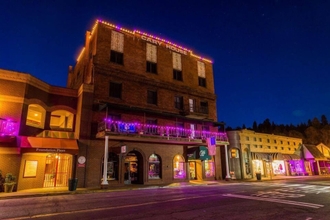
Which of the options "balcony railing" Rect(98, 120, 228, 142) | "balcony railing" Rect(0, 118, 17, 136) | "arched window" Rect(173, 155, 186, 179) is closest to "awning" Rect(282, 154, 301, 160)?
"balcony railing" Rect(98, 120, 228, 142)

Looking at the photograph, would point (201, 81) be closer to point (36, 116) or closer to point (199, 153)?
point (199, 153)

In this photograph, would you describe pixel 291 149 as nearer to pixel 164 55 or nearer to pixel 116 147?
pixel 164 55

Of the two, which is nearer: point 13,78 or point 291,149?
point 13,78

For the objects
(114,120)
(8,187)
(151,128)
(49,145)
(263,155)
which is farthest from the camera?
(263,155)

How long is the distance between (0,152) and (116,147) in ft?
27.9

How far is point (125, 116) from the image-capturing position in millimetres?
21438

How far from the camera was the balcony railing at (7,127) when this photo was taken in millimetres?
15781

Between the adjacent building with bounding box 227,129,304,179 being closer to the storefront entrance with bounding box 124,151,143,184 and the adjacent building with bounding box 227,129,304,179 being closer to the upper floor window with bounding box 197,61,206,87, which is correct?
the upper floor window with bounding box 197,61,206,87

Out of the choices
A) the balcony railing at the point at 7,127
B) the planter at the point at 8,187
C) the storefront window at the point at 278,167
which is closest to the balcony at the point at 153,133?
the balcony railing at the point at 7,127

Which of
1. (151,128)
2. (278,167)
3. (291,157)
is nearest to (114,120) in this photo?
(151,128)

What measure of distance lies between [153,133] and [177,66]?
10.2 meters

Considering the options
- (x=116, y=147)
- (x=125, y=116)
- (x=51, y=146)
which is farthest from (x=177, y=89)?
(x=51, y=146)

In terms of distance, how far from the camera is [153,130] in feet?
71.7

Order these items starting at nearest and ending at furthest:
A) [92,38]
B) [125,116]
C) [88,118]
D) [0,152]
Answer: [0,152], [88,118], [125,116], [92,38]
